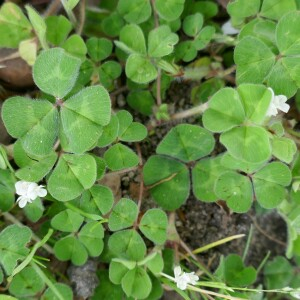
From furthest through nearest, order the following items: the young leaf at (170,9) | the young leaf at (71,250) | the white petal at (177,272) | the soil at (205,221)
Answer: the soil at (205,221) → the young leaf at (170,9) → the young leaf at (71,250) → the white petal at (177,272)

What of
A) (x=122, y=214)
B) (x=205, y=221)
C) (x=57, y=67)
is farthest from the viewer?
(x=205, y=221)

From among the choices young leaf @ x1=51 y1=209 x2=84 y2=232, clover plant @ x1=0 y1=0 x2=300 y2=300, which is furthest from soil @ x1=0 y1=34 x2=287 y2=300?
young leaf @ x1=51 y1=209 x2=84 y2=232

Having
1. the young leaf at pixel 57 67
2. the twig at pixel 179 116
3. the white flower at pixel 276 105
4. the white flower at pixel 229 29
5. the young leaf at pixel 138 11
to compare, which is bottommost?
the twig at pixel 179 116

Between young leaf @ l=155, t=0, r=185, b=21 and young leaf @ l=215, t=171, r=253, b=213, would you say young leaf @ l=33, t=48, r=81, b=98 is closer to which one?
young leaf @ l=155, t=0, r=185, b=21

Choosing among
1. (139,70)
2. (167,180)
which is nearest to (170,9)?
(139,70)

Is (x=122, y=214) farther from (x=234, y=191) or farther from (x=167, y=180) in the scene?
(x=234, y=191)

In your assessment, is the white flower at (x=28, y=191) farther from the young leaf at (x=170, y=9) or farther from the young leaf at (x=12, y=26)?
the young leaf at (x=170, y=9)

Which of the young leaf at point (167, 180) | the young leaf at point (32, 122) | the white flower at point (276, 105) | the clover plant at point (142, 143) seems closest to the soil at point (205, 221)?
the clover plant at point (142, 143)

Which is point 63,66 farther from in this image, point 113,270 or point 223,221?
point 223,221
